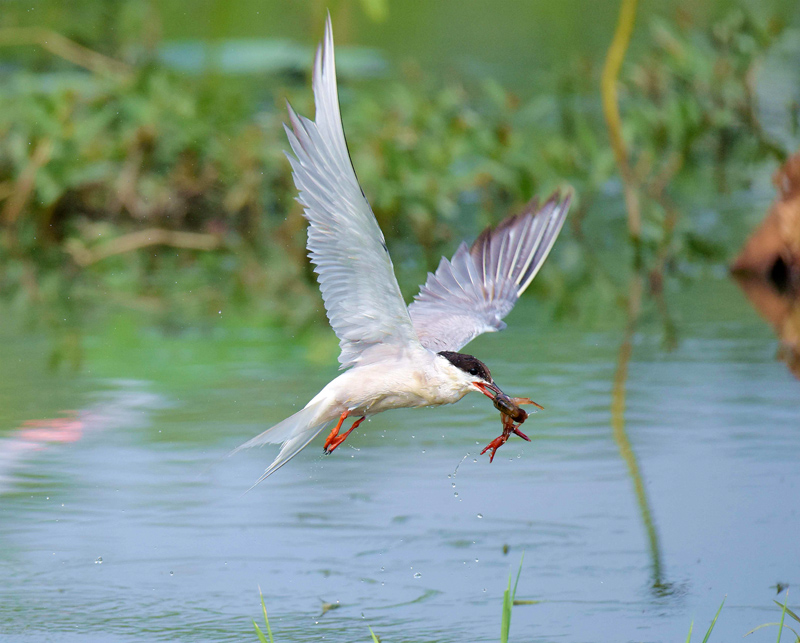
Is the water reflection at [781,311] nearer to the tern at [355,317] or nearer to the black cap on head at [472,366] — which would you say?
A: the tern at [355,317]

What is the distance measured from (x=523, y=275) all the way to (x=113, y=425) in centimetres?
210

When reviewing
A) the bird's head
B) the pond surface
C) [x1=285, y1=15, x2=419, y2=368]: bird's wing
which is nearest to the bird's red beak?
the bird's head

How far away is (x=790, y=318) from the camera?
822 cm

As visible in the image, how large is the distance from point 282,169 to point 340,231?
6942 mm

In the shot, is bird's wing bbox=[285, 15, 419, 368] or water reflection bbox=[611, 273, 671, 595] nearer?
bird's wing bbox=[285, 15, 419, 368]

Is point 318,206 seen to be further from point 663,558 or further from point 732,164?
point 732,164

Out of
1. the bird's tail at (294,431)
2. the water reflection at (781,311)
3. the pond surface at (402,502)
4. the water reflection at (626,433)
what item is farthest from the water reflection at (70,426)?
the water reflection at (781,311)

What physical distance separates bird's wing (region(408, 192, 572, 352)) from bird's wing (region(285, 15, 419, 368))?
882 millimetres

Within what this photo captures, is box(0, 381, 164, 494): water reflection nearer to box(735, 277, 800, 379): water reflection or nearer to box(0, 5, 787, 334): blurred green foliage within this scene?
box(0, 5, 787, 334): blurred green foliage

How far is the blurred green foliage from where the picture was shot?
33.1ft

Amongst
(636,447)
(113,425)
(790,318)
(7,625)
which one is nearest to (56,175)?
(113,425)

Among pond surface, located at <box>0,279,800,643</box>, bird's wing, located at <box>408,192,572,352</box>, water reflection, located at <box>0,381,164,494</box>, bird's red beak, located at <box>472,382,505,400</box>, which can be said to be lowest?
pond surface, located at <box>0,279,800,643</box>

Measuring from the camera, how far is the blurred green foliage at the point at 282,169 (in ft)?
33.1

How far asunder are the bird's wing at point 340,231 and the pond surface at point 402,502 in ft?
2.82
